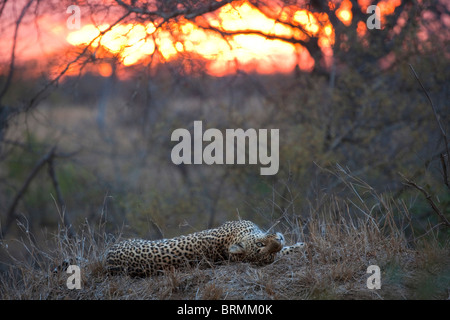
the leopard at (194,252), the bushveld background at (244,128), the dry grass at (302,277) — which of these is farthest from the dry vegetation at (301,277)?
the bushveld background at (244,128)

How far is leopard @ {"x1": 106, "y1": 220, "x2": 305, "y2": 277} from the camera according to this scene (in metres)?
5.82

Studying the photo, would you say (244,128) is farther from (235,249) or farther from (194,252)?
(235,249)

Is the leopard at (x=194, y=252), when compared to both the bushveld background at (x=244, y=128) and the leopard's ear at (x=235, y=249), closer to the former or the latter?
the leopard's ear at (x=235, y=249)

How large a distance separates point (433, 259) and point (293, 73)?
1216cm

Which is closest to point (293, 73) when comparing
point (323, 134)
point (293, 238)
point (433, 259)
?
point (323, 134)

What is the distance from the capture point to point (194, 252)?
6.00m

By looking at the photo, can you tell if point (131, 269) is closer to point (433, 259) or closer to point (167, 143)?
point (433, 259)

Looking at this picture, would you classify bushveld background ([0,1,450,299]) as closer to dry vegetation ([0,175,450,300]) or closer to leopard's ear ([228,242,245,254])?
dry vegetation ([0,175,450,300])

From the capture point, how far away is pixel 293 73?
17047mm

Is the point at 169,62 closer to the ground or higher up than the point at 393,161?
higher up

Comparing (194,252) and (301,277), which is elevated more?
(194,252)

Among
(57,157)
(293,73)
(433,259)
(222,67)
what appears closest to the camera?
(433,259)

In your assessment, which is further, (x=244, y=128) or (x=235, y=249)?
(x=244, y=128)

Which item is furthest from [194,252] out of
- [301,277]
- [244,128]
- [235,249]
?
[244,128]
